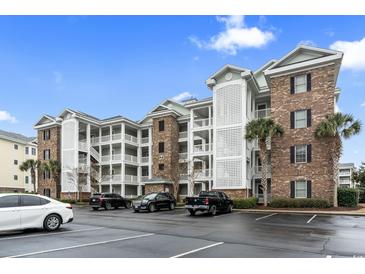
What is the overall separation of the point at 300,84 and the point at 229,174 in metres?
10.0

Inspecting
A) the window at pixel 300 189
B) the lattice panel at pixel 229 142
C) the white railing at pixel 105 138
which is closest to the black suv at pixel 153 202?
the lattice panel at pixel 229 142

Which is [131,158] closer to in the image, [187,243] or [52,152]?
[52,152]

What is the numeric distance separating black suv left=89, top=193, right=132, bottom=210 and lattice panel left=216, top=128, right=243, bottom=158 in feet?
33.5

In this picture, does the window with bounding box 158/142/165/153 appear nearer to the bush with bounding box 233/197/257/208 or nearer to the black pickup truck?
the bush with bounding box 233/197/257/208

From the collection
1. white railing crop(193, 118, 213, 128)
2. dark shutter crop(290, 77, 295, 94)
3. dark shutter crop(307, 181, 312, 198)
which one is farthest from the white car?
white railing crop(193, 118, 213, 128)

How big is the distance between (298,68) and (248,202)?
12.2 meters

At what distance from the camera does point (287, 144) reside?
26.9m

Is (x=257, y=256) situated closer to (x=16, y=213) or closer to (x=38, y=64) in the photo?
(x=16, y=213)

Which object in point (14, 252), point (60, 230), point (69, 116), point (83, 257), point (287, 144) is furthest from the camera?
point (69, 116)

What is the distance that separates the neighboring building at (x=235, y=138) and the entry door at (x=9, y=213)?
64.3ft

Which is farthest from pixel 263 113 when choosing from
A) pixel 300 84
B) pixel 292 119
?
pixel 300 84

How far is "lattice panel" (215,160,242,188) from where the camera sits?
27853mm

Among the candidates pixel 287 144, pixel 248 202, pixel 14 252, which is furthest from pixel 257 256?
pixel 287 144

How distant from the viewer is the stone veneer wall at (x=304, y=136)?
25.2 metres
